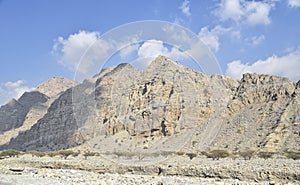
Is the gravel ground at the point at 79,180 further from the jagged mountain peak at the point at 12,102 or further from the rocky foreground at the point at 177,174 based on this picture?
the jagged mountain peak at the point at 12,102

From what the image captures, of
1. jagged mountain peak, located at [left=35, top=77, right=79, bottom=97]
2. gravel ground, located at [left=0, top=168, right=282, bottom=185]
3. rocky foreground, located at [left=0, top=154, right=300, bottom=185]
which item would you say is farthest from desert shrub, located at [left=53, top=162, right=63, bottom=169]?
jagged mountain peak, located at [left=35, top=77, right=79, bottom=97]

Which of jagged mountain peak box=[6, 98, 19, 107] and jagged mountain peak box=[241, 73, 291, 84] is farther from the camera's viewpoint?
jagged mountain peak box=[6, 98, 19, 107]

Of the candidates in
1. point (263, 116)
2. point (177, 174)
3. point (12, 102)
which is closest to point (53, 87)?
point (12, 102)

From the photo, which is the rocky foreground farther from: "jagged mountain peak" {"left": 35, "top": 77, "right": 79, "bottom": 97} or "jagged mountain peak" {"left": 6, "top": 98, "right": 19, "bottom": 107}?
"jagged mountain peak" {"left": 35, "top": 77, "right": 79, "bottom": 97}

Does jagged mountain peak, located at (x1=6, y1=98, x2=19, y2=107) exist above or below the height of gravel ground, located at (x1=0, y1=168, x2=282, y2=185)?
above

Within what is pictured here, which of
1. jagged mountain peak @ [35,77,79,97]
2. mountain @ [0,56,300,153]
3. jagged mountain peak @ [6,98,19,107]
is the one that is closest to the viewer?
mountain @ [0,56,300,153]

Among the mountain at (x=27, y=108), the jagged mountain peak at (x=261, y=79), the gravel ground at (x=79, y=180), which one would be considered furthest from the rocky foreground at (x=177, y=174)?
the mountain at (x=27, y=108)

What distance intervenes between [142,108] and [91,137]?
1523 millimetres

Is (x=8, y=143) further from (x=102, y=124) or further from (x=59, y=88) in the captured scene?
(x=102, y=124)

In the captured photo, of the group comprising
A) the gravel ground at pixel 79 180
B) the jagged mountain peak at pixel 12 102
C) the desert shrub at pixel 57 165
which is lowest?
the gravel ground at pixel 79 180

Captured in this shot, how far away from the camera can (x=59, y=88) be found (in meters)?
166

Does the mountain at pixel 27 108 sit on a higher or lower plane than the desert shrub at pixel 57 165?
higher

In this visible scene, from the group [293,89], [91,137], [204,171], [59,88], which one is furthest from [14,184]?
[59,88]

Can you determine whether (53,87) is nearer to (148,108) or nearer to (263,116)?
(263,116)
